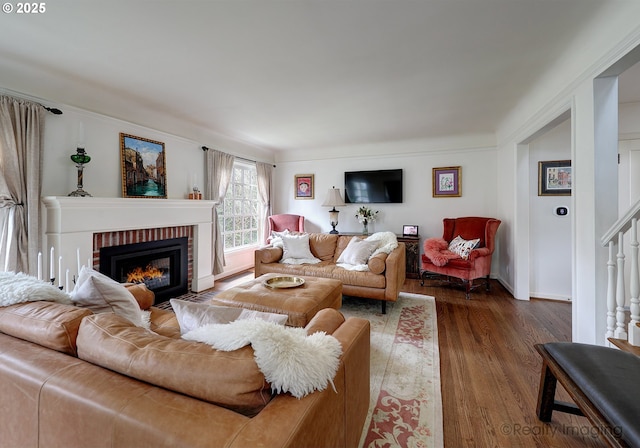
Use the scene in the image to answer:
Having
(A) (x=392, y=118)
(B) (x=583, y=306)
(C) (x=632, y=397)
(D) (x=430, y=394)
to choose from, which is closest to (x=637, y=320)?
(B) (x=583, y=306)

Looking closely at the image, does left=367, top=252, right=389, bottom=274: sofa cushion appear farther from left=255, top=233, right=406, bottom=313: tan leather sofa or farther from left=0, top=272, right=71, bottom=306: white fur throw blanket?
left=0, top=272, right=71, bottom=306: white fur throw blanket

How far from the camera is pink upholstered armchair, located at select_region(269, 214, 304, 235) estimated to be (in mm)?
5359

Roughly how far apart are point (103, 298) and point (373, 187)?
4389mm

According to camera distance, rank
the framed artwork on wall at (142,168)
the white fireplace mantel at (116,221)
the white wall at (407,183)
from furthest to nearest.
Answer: the white wall at (407,183), the framed artwork on wall at (142,168), the white fireplace mantel at (116,221)

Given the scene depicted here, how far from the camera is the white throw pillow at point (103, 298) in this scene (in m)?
1.36

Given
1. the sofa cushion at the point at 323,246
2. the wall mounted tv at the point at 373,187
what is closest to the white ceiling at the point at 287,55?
the wall mounted tv at the point at 373,187

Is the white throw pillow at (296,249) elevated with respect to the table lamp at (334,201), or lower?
lower

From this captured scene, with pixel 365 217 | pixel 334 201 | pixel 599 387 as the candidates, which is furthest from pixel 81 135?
pixel 599 387

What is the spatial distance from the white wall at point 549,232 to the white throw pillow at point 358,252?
2.15m

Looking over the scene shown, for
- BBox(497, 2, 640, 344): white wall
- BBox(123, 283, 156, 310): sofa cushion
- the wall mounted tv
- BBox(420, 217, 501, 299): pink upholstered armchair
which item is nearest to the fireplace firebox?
BBox(123, 283, 156, 310): sofa cushion

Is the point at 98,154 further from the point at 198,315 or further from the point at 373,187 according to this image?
the point at 373,187

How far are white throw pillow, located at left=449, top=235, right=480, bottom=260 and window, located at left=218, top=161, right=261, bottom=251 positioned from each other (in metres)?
3.59

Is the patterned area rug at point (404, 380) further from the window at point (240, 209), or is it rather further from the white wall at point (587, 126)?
the window at point (240, 209)

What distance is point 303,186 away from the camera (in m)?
5.63
